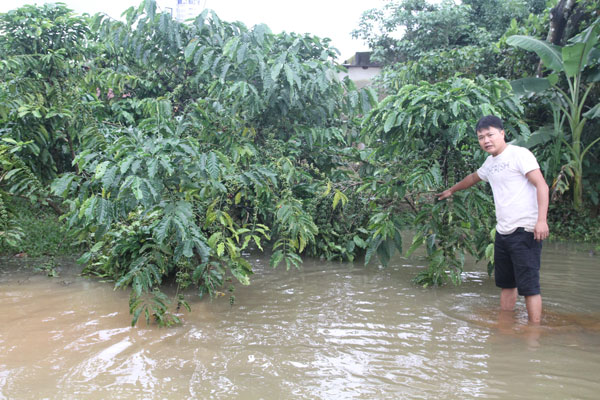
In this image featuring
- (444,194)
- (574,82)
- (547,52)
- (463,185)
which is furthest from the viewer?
(574,82)

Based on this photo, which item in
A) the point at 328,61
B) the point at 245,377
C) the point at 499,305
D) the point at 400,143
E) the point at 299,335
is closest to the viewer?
the point at 245,377

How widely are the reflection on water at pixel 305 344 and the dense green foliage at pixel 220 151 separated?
0.30m

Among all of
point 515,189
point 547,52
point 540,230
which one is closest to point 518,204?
point 515,189

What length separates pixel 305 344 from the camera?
10.4 feet

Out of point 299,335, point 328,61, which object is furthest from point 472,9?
point 299,335

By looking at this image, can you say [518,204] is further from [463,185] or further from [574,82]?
[574,82]

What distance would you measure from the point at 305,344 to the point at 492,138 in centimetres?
190

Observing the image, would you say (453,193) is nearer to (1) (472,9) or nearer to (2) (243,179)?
(2) (243,179)

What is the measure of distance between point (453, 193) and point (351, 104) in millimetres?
1252

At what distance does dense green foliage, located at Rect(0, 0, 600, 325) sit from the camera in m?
3.48

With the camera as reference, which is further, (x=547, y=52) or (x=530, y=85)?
(x=530, y=85)

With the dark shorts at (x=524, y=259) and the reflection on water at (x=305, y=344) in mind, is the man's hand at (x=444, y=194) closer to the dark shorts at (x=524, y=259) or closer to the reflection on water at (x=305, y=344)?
the dark shorts at (x=524, y=259)

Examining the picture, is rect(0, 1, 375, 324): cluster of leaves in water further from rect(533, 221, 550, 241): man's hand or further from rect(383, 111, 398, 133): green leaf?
rect(533, 221, 550, 241): man's hand

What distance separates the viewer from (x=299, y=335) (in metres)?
3.33
